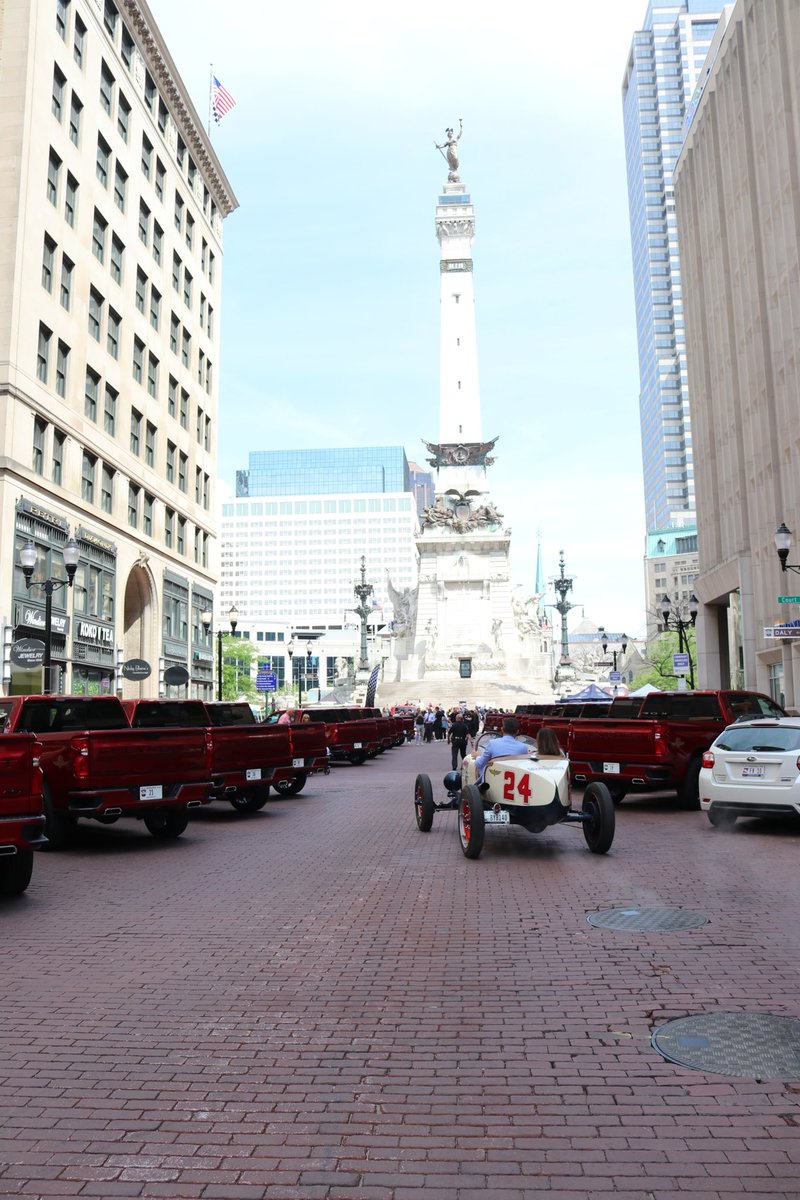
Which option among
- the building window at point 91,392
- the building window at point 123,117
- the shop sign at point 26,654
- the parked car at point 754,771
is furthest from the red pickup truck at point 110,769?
the building window at point 123,117

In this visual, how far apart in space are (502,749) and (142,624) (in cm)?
3290

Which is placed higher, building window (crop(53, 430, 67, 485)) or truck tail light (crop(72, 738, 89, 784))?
building window (crop(53, 430, 67, 485))

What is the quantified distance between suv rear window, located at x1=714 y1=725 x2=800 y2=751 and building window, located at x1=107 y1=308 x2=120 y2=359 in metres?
31.3

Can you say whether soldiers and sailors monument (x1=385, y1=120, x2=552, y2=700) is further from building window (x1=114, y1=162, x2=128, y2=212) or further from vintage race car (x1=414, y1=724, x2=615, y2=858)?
vintage race car (x1=414, y1=724, x2=615, y2=858)

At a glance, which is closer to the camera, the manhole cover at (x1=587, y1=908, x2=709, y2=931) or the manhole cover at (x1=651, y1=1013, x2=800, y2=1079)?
the manhole cover at (x1=651, y1=1013, x2=800, y2=1079)

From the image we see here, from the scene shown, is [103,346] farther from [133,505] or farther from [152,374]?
[133,505]

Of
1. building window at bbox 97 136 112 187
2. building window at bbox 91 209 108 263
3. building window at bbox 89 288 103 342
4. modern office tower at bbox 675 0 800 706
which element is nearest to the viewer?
modern office tower at bbox 675 0 800 706

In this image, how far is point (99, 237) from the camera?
36938 millimetres

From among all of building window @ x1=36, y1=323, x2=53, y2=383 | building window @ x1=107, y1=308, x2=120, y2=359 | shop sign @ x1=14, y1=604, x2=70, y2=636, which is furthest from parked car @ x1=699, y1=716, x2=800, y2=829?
building window @ x1=107, y1=308, x2=120, y2=359

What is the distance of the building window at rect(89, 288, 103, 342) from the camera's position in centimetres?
3575

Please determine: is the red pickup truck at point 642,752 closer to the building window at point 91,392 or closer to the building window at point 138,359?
the building window at point 91,392

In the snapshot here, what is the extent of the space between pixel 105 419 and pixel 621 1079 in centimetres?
3597

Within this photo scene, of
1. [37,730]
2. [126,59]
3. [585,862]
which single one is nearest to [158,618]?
[126,59]

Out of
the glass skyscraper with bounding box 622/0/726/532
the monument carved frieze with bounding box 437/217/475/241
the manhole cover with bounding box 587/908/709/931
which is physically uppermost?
the glass skyscraper with bounding box 622/0/726/532
